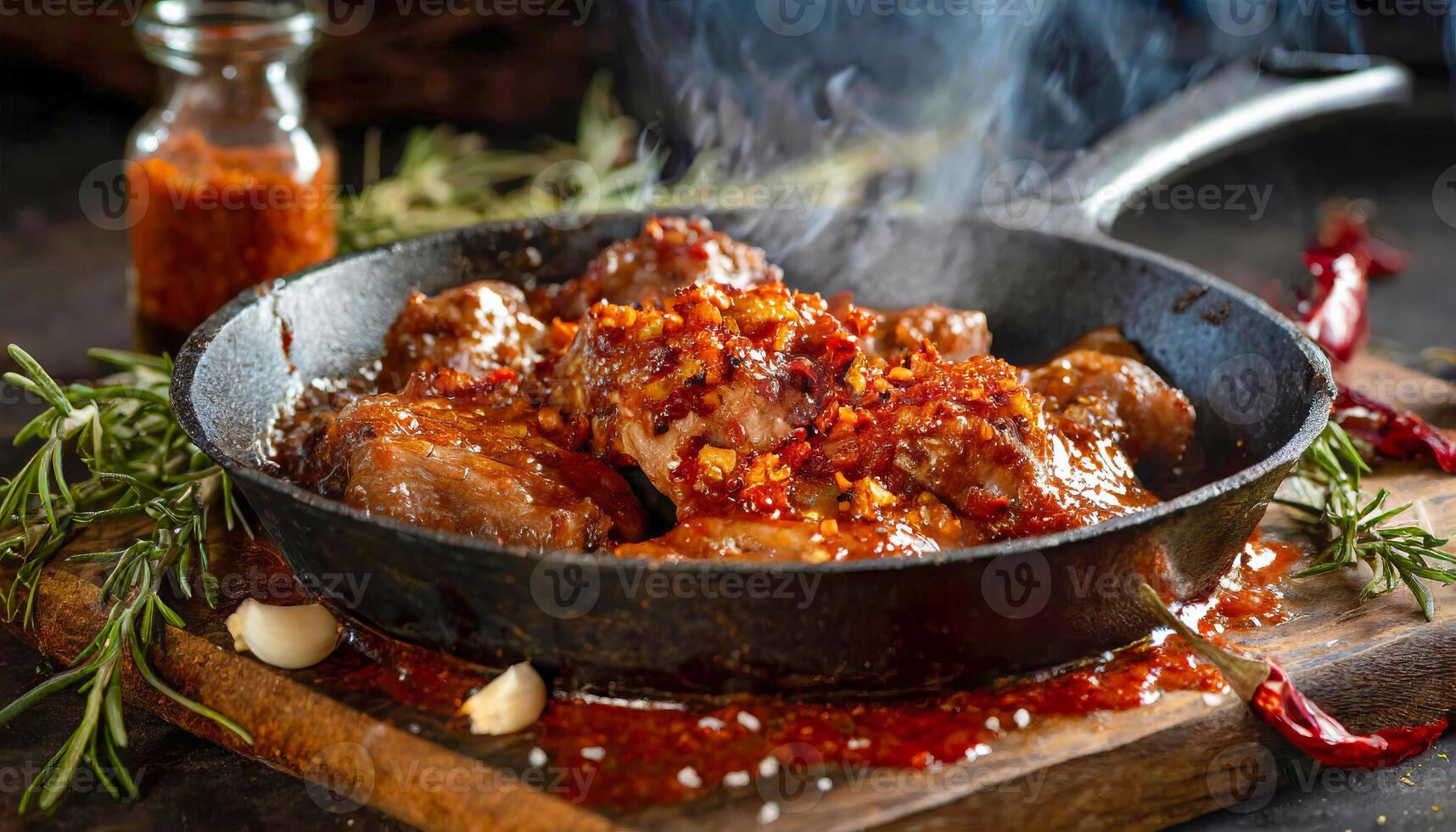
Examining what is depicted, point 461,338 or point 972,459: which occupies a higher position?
point 972,459

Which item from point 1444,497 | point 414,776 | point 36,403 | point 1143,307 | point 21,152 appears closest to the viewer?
point 414,776

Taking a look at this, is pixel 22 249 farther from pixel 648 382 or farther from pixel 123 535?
pixel 648 382

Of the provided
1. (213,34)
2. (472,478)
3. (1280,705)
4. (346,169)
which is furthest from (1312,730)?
(346,169)

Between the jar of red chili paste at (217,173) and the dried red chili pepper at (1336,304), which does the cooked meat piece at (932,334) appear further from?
the jar of red chili paste at (217,173)

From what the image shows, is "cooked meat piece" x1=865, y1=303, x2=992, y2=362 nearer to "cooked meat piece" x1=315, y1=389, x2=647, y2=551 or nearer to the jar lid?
"cooked meat piece" x1=315, y1=389, x2=647, y2=551

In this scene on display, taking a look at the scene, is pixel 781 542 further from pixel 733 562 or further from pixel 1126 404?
pixel 1126 404

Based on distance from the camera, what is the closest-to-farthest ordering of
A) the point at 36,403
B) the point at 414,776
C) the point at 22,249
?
the point at 414,776 → the point at 36,403 → the point at 22,249

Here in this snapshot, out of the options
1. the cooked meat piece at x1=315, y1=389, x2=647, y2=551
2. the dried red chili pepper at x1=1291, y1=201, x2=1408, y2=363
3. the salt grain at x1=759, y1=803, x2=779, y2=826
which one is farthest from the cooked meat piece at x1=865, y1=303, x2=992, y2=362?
the salt grain at x1=759, y1=803, x2=779, y2=826

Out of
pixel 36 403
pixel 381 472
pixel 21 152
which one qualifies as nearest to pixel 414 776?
pixel 381 472
